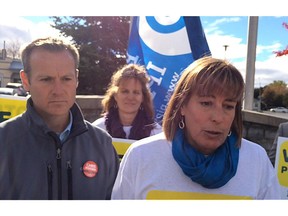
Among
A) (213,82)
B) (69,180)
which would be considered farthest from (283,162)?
(69,180)

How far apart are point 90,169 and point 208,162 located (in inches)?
22.8

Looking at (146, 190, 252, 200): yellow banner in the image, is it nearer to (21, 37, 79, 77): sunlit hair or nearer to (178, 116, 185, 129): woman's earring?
(178, 116, 185, 129): woman's earring

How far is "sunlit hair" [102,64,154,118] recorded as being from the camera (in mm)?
2709

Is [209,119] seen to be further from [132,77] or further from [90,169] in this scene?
[132,77]

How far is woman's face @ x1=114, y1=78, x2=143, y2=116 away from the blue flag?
49 centimetres

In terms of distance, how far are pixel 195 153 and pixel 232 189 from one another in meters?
0.22

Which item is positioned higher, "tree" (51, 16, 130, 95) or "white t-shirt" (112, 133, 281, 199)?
"tree" (51, 16, 130, 95)

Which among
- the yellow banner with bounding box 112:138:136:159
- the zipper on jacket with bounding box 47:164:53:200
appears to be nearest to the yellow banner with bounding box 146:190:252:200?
the zipper on jacket with bounding box 47:164:53:200

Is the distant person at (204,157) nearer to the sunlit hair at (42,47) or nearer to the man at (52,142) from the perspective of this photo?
the man at (52,142)

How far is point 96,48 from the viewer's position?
42.3ft

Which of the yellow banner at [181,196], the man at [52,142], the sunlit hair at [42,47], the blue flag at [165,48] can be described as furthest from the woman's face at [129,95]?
the yellow banner at [181,196]

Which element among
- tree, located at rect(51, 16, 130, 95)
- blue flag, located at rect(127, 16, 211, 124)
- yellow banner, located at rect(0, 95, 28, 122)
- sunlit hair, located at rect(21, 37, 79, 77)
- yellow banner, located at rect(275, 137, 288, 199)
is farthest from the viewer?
tree, located at rect(51, 16, 130, 95)

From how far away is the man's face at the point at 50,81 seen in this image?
62.6 inches

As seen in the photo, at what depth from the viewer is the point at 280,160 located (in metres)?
2.59
